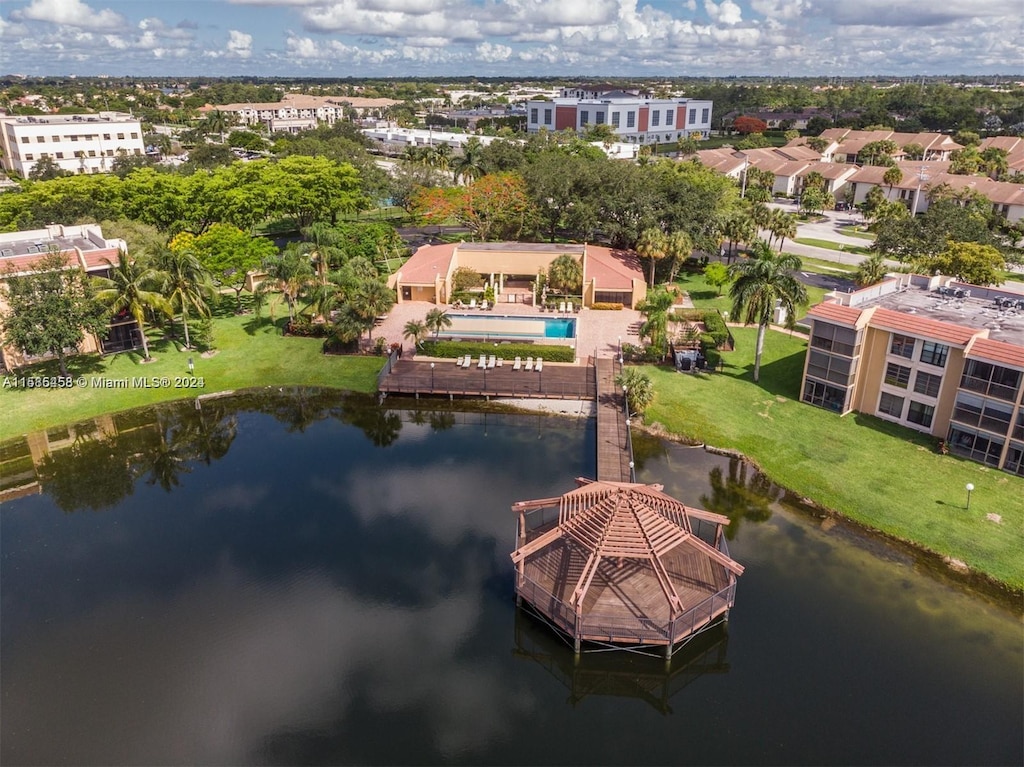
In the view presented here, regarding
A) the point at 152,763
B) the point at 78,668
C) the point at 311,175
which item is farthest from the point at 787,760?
the point at 311,175

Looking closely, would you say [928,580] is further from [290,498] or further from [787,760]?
[290,498]

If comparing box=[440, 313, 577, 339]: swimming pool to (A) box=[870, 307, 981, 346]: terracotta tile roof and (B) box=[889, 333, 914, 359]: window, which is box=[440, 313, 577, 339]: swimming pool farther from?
(B) box=[889, 333, 914, 359]: window

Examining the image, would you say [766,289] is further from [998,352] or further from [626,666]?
[626,666]

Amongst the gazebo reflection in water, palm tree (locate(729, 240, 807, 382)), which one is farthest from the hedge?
the gazebo reflection in water

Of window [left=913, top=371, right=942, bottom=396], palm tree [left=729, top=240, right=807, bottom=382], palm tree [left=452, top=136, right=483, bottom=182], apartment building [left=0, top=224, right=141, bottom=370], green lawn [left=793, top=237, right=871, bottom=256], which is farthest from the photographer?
palm tree [left=452, top=136, right=483, bottom=182]

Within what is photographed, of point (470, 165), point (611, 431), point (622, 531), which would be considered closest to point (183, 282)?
point (611, 431)

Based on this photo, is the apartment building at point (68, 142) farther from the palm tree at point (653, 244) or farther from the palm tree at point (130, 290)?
the palm tree at point (653, 244)

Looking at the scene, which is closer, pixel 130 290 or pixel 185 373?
pixel 130 290
